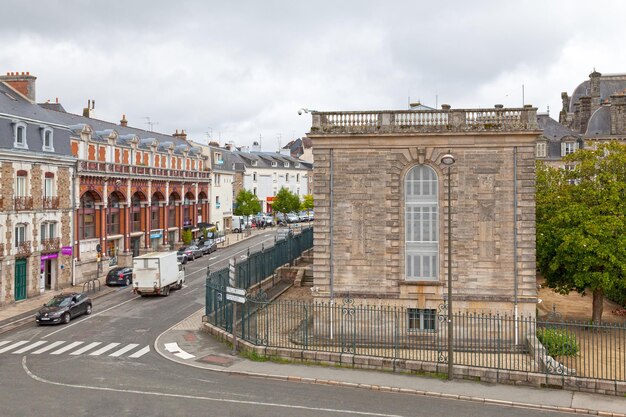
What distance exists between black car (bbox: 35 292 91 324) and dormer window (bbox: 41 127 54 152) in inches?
494

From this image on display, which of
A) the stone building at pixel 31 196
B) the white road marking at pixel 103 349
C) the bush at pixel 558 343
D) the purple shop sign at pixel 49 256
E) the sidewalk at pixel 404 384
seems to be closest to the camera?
the sidewalk at pixel 404 384

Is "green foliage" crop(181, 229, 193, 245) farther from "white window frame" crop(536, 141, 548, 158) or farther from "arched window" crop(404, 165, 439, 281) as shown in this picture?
"arched window" crop(404, 165, 439, 281)

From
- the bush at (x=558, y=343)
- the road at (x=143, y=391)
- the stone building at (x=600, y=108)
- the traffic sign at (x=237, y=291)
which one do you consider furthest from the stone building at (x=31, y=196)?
the stone building at (x=600, y=108)

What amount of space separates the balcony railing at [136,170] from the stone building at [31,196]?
10.1ft

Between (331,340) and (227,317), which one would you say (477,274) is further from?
(227,317)

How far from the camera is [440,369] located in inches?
759

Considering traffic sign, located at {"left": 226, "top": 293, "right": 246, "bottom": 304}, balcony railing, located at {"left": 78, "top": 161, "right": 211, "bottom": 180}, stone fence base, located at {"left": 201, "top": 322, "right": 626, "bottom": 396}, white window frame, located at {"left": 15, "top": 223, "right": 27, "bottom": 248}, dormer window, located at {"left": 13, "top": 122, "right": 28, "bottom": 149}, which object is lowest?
stone fence base, located at {"left": 201, "top": 322, "right": 626, "bottom": 396}

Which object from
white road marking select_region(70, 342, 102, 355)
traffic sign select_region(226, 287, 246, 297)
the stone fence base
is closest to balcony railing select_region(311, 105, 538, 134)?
traffic sign select_region(226, 287, 246, 297)

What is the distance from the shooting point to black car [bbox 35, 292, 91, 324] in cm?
2825

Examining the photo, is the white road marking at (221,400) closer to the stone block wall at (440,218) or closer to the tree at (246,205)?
the stone block wall at (440,218)

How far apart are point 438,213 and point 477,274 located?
2.92 m

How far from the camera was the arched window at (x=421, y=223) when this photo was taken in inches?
929

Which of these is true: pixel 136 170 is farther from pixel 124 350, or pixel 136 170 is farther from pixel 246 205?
pixel 124 350

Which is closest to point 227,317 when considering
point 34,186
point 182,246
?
point 34,186
